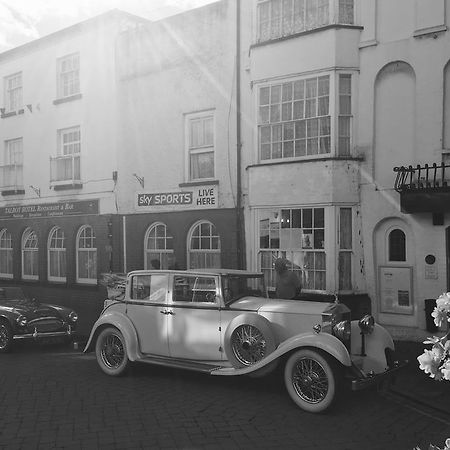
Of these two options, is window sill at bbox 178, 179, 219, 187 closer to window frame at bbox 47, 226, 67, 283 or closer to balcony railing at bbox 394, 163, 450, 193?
balcony railing at bbox 394, 163, 450, 193

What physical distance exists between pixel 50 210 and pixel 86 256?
6.90 feet

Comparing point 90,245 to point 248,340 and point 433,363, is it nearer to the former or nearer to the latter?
point 248,340

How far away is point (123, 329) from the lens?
787cm

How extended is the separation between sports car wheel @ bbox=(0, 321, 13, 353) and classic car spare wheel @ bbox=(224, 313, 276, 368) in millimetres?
5000

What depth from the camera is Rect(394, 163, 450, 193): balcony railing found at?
31.4ft

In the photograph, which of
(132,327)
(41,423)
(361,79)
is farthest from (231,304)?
(361,79)

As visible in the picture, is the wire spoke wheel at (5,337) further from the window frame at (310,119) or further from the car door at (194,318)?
the window frame at (310,119)

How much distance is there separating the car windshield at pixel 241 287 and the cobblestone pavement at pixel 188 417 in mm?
1251

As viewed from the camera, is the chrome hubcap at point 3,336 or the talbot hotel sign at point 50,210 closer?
the chrome hubcap at point 3,336

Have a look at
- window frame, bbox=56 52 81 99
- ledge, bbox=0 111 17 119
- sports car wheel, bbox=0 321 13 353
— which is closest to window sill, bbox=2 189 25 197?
ledge, bbox=0 111 17 119

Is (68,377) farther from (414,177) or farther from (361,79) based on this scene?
(361,79)

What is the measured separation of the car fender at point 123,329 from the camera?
306 inches

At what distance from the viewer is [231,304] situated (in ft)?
23.7

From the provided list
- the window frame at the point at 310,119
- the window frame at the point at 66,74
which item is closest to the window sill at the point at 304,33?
the window frame at the point at 310,119
